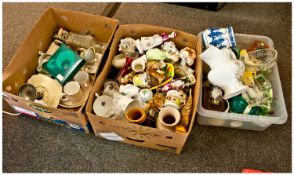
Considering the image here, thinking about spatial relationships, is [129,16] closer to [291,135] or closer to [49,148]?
[49,148]

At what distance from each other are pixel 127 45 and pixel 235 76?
1.61ft

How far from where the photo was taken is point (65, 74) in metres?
1.30

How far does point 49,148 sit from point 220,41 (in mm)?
902

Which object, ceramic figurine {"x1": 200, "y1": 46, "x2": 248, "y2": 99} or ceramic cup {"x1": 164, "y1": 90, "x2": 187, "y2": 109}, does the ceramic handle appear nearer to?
ceramic cup {"x1": 164, "y1": 90, "x2": 187, "y2": 109}

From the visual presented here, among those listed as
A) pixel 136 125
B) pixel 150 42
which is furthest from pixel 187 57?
pixel 136 125

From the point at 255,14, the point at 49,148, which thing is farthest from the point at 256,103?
the point at 49,148

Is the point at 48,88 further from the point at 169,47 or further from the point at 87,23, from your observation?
the point at 169,47

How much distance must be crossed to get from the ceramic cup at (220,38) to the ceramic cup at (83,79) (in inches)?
22.1

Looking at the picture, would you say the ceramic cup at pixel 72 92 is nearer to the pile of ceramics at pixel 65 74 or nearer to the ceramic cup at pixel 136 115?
the pile of ceramics at pixel 65 74

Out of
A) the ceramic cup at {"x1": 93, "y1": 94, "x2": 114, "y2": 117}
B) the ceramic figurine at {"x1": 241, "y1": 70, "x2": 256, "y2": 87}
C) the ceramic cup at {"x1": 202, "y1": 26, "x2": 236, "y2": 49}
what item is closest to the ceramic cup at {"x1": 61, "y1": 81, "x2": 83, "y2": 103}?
the ceramic cup at {"x1": 93, "y1": 94, "x2": 114, "y2": 117}

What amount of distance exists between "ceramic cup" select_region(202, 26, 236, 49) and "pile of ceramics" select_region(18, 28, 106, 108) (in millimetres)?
508

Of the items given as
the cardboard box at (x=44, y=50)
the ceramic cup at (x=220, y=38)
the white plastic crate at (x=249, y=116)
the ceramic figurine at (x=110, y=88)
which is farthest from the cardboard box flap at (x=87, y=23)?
the white plastic crate at (x=249, y=116)

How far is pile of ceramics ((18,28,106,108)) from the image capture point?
1257 millimetres

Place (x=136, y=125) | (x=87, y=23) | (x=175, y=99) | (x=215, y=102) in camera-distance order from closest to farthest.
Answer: (x=136, y=125)
(x=175, y=99)
(x=215, y=102)
(x=87, y=23)
